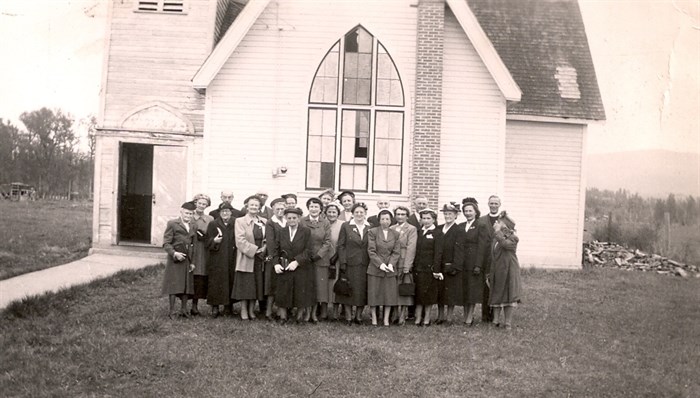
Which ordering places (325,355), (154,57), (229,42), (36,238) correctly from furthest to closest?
(36,238)
(154,57)
(229,42)
(325,355)

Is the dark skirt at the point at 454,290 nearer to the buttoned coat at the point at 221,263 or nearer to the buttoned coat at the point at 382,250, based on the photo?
the buttoned coat at the point at 382,250

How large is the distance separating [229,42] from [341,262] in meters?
6.14

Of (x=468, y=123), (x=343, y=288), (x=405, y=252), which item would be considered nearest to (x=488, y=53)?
(x=468, y=123)

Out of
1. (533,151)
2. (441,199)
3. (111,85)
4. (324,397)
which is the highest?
(111,85)

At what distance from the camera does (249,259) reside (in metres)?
8.77

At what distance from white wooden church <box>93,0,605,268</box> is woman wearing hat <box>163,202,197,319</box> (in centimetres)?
452

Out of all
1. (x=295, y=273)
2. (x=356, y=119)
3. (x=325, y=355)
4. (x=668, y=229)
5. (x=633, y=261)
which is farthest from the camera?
(x=668, y=229)

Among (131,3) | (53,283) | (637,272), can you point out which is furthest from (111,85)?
(637,272)

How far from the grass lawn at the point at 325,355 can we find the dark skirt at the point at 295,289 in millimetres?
358

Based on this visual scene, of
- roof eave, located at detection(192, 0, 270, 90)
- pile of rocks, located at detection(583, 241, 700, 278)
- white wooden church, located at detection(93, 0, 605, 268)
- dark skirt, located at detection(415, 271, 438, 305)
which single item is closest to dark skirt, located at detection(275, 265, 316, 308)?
dark skirt, located at detection(415, 271, 438, 305)

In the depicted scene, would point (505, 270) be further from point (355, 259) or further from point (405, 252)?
point (355, 259)

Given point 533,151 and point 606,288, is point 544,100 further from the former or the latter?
point 606,288

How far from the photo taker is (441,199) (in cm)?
1366

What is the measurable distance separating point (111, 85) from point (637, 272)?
13.6 meters
